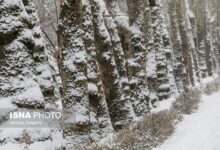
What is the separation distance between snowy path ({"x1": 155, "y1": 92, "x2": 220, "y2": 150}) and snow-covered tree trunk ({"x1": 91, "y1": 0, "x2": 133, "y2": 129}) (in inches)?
55.2

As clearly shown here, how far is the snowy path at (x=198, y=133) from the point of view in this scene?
905 cm

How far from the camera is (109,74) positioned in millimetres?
10383

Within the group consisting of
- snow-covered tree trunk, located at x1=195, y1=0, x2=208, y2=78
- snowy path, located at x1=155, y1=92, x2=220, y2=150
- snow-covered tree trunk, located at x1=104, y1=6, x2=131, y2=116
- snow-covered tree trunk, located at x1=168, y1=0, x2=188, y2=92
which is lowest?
snowy path, located at x1=155, y1=92, x2=220, y2=150

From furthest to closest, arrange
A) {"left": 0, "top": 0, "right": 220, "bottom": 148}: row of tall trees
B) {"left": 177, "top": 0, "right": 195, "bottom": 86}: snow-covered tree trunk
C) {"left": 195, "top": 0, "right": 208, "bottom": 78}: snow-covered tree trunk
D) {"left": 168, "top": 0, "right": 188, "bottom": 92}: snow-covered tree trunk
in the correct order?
{"left": 195, "top": 0, "right": 208, "bottom": 78}: snow-covered tree trunk < {"left": 177, "top": 0, "right": 195, "bottom": 86}: snow-covered tree trunk < {"left": 168, "top": 0, "right": 188, "bottom": 92}: snow-covered tree trunk < {"left": 0, "top": 0, "right": 220, "bottom": 148}: row of tall trees

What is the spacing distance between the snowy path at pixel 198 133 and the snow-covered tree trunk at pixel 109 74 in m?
1.40

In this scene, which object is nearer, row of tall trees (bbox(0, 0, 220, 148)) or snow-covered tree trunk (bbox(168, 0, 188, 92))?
row of tall trees (bbox(0, 0, 220, 148))

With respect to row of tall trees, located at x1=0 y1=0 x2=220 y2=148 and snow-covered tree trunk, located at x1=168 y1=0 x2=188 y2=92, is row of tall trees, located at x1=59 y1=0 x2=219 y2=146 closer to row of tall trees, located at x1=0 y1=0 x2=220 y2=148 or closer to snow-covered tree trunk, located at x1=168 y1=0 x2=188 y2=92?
row of tall trees, located at x1=0 y1=0 x2=220 y2=148

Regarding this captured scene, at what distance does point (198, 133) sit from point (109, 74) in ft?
8.83

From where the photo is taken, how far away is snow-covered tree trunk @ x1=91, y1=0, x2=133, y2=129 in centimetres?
1017

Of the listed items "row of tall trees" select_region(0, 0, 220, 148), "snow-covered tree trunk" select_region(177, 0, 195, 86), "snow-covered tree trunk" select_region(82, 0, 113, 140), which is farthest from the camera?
"snow-covered tree trunk" select_region(177, 0, 195, 86)

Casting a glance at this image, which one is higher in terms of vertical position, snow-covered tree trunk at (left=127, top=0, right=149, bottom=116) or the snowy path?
snow-covered tree trunk at (left=127, top=0, right=149, bottom=116)

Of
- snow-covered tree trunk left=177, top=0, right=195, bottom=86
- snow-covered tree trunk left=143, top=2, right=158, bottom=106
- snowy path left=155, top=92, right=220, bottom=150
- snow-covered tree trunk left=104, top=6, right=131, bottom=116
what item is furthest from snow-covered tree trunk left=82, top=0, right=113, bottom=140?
snow-covered tree trunk left=177, top=0, right=195, bottom=86

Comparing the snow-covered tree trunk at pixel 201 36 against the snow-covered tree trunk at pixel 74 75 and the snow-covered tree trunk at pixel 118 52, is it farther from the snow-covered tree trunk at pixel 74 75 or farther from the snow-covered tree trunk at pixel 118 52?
the snow-covered tree trunk at pixel 74 75

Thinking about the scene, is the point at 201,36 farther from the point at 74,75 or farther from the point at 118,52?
the point at 74,75
